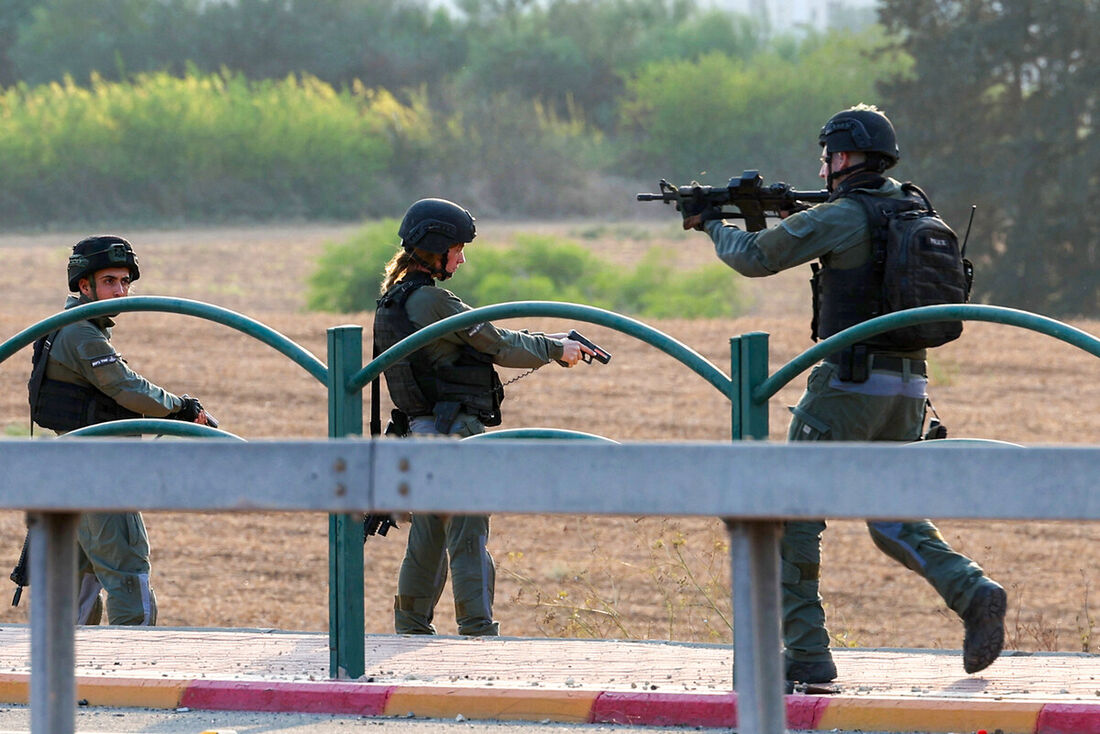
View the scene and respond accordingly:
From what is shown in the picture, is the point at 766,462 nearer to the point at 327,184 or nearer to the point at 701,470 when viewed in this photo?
the point at 701,470

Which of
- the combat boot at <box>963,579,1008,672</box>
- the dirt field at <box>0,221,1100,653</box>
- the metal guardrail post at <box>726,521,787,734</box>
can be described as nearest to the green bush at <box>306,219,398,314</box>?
the dirt field at <box>0,221,1100,653</box>

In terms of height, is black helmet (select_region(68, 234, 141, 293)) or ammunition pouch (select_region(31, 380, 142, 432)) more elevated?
black helmet (select_region(68, 234, 141, 293))

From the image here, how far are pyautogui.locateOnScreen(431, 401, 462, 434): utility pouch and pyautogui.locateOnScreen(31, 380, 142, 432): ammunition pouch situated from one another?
4.40 ft

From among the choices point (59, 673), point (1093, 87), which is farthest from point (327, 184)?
point (59, 673)

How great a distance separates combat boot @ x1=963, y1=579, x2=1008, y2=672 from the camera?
4.90m

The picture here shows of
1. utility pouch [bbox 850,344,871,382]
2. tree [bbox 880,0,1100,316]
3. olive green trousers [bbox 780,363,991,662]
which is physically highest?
tree [bbox 880,0,1100,316]

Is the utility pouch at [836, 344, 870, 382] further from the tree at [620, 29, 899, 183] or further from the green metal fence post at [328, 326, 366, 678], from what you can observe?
the tree at [620, 29, 899, 183]

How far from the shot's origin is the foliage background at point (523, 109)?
2761 centimetres

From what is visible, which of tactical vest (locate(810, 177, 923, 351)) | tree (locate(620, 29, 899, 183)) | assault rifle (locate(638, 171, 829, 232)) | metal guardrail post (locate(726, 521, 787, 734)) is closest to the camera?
metal guardrail post (locate(726, 521, 787, 734))

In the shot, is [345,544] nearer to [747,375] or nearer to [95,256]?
[747,375]

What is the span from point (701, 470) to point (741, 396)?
71.8 inches

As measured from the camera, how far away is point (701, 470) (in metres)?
3.12

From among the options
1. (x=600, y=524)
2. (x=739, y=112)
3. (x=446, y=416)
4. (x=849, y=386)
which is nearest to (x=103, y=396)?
(x=446, y=416)

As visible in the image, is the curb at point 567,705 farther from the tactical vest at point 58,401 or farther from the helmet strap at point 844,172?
the helmet strap at point 844,172
